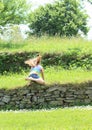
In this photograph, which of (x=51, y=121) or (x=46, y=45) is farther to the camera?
(x=46, y=45)

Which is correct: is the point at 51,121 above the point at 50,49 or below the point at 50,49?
above

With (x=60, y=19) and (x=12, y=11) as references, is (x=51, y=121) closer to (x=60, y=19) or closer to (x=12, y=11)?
(x=12, y=11)

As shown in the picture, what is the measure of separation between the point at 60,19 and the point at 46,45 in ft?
139

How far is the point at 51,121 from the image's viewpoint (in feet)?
36.0

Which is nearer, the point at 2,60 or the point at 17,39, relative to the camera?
the point at 2,60

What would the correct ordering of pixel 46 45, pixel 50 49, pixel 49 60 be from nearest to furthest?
pixel 49 60 < pixel 50 49 < pixel 46 45

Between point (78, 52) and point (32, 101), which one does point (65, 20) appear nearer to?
point (78, 52)

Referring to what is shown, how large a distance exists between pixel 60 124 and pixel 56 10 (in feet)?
195

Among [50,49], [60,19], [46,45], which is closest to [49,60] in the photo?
[50,49]

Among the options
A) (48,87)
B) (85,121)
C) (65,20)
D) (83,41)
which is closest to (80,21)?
(65,20)

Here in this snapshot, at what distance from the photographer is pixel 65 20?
220ft

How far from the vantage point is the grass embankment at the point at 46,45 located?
23.0m

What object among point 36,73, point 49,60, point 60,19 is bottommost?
point 60,19

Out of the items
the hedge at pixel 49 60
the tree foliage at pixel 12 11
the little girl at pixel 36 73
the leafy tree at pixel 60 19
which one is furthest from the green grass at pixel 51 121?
the leafy tree at pixel 60 19
